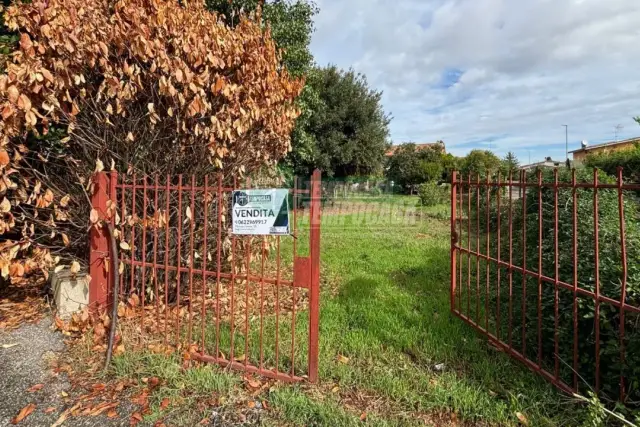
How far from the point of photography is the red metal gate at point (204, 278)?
250cm

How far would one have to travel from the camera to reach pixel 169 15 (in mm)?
3076

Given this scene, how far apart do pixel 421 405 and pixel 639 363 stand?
50.5 inches

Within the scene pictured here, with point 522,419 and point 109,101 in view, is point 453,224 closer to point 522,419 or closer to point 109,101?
point 522,419

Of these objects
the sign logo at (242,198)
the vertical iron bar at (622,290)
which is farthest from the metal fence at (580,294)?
the sign logo at (242,198)

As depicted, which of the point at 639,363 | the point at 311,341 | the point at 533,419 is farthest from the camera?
the point at 311,341

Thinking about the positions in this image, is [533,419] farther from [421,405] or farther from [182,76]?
[182,76]

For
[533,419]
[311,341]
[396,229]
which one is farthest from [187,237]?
[396,229]

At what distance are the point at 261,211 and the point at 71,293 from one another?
2255 millimetres

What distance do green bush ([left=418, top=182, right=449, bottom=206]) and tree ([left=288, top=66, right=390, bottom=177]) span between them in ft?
8.64

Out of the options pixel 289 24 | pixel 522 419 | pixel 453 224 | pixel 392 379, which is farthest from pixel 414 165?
pixel 522 419

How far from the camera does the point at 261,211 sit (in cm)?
252

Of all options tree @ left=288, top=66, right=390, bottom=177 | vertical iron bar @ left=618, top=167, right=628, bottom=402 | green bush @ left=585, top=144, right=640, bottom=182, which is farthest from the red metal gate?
tree @ left=288, top=66, right=390, bottom=177

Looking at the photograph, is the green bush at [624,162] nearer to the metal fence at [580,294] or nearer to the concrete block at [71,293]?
the metal fence at [580,294]

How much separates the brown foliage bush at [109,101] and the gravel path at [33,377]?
0.59 meters
